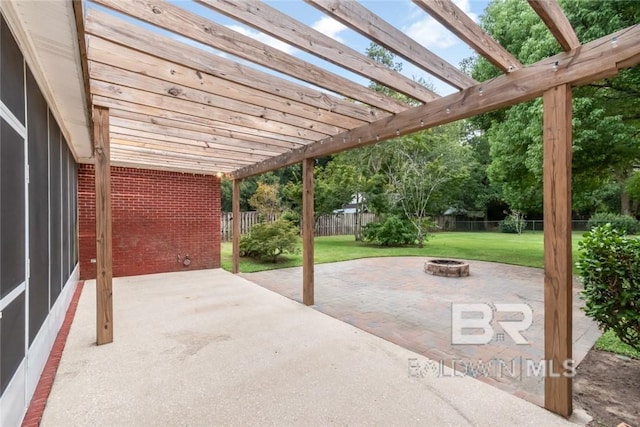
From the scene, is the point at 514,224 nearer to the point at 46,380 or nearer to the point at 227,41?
the point at 227,41

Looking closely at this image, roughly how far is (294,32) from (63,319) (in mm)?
4350

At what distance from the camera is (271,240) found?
8.34 metres

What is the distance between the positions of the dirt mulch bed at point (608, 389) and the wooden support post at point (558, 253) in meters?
0.26

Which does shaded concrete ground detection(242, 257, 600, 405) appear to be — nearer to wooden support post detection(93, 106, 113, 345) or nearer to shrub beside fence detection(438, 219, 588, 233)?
wooden support post detection(93, 106, 113, 345)

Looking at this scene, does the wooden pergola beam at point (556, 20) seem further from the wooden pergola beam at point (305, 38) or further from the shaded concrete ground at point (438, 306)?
the shaded concrete ground at point (438, 306)

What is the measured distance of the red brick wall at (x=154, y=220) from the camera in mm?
6155

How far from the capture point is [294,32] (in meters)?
2.00

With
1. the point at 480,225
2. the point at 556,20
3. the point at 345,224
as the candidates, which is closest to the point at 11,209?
the point at 556,20

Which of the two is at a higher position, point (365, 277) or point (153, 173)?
point (153, 173)

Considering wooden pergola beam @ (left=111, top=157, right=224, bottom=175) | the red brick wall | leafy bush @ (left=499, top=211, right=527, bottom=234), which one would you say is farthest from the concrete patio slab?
leafy bush @ (left=499, top=211, right=527, bottom=234)

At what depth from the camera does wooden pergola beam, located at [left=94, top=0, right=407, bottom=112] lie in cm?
175

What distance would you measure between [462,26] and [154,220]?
23.0 feet

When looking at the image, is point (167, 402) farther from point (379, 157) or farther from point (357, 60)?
point (379, 157)

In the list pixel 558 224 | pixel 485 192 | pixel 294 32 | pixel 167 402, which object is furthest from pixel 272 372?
pixel 485 192
